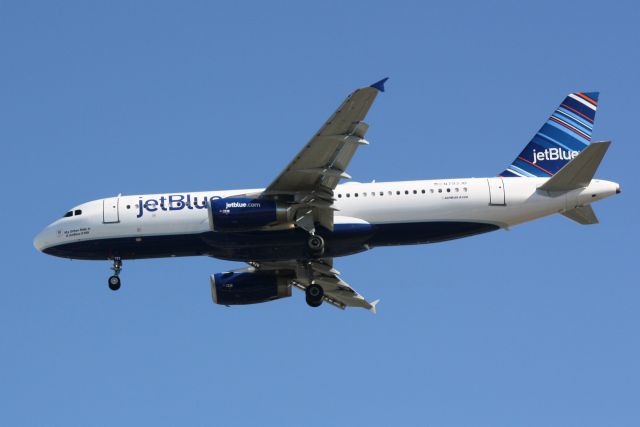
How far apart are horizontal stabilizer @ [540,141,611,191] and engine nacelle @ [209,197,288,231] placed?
10.4 metres

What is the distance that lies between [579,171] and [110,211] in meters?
18.1

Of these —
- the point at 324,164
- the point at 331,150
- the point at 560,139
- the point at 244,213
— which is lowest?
the point at 244,213

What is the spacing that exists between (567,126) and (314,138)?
46.4 ft

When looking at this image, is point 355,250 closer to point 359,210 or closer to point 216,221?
point 359,210

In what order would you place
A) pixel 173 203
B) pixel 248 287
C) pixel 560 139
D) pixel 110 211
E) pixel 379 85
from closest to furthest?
1. pixel 379 85
2. pixel 173 203
3. pixel 110 211
4. pixel 248 287
5. pixel 560 139

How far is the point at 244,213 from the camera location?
1914 inches

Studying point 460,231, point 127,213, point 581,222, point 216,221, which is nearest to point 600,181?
point 581,222

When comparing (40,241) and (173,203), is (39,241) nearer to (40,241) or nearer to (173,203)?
(40,241)

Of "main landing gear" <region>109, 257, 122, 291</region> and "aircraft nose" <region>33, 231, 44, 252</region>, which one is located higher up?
"aircraft nose" <region>33, 231, 44, 252</region>

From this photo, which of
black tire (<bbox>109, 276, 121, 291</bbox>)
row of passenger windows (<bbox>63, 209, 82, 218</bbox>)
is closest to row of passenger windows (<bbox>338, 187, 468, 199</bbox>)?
black tire (<bbox>109, 276, 121, 291</bbox>)

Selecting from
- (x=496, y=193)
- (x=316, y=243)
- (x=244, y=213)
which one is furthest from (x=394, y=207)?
(x=244, y=213)

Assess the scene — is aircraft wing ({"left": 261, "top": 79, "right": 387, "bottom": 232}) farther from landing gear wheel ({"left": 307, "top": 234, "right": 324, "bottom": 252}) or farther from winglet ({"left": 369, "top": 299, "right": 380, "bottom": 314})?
winglet ({"left": 369, "top": 299, "right": 380, "bottom": 314})

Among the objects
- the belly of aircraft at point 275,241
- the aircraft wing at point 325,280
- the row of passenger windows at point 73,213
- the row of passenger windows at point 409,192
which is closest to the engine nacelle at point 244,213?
the belly of aircraft at point 275,241

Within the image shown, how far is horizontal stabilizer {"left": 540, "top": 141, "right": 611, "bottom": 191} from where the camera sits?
4881 centimetres
